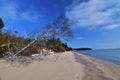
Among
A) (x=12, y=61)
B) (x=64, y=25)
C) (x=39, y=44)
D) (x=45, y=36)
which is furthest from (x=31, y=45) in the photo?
(x=64, y=25)

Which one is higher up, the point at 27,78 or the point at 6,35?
the point at 6,35

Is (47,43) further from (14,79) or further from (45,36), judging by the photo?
(14,79)

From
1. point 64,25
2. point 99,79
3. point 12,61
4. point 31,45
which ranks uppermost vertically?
point 64,25

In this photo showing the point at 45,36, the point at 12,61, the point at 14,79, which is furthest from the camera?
the point at 45,36

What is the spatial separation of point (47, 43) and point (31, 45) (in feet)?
4.60

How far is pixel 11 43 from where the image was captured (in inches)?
573

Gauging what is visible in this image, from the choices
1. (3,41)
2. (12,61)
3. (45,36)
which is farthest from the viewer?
(3,41)

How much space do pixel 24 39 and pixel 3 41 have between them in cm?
316

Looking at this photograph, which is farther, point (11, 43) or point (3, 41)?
point (3, 41)

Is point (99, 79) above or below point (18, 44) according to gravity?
below

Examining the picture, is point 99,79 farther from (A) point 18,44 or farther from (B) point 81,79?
(A) point 18,44

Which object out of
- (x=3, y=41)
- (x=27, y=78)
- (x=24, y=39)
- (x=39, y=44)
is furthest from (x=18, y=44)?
(x=27, y=78)

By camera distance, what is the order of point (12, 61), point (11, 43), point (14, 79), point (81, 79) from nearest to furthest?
point (14, 79) → point (81, 79) → point (12, 61) → point (11, 43)

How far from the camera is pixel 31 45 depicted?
14234 millimetres
